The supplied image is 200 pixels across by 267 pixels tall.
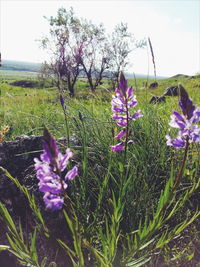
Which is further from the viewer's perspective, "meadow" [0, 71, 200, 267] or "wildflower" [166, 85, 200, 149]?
"meadow" [0, 71, 200, 267]

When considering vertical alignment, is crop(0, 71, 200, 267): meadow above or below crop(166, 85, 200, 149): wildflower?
below

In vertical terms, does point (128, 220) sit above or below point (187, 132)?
below

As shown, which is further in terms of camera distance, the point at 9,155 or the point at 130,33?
the point at 130,33

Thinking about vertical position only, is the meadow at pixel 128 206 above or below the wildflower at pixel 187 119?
below

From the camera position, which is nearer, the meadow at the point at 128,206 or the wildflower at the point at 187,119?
the wildflower at the point at 187,119

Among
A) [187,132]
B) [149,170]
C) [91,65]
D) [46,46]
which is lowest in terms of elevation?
[149,170]

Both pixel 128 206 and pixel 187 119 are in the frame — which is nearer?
pixel 187 119

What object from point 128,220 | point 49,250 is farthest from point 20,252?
point 128,220

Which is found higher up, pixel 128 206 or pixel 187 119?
pixel 187 119

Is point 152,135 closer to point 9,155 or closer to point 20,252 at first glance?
point 9,155

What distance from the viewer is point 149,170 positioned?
7.97 feet

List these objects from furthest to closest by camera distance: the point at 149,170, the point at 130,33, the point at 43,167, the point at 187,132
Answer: the point at 130,33 < the point at 149,170 < the point at 187,132 < the point at 43,167

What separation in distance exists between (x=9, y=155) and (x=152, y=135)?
132 centimetres

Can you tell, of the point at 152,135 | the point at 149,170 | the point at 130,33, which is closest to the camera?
the point at 149,170
